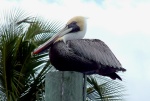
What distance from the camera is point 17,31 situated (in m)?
6.81

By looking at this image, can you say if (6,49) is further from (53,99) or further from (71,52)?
(53,99)

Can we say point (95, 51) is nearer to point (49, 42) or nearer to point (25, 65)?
point (49, 42)

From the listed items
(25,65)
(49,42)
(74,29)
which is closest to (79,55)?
(49,42)

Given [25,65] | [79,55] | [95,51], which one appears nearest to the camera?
[79,55]

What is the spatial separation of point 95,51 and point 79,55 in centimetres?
32

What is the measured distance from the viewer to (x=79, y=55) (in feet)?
11.5

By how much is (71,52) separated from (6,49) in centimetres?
316

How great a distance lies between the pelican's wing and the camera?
3.58m

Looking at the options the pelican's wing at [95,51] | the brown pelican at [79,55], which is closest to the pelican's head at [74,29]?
the brown pelican at [79,55]

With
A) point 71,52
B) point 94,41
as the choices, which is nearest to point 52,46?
point 71,52

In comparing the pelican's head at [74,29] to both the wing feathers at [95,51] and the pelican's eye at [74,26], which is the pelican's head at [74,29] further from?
the wing feathers at [95,51]

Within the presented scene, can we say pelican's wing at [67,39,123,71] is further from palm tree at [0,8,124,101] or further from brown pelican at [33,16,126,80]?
palm tree at [0,8,124,101]

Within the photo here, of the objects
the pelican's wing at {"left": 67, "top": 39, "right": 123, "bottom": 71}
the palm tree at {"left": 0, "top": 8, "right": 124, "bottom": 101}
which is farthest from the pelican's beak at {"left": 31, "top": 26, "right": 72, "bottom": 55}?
the palm tree at {"left": 0, "top": 8, "right": 124, "bottom": 101}

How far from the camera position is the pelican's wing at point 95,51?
3.58m
